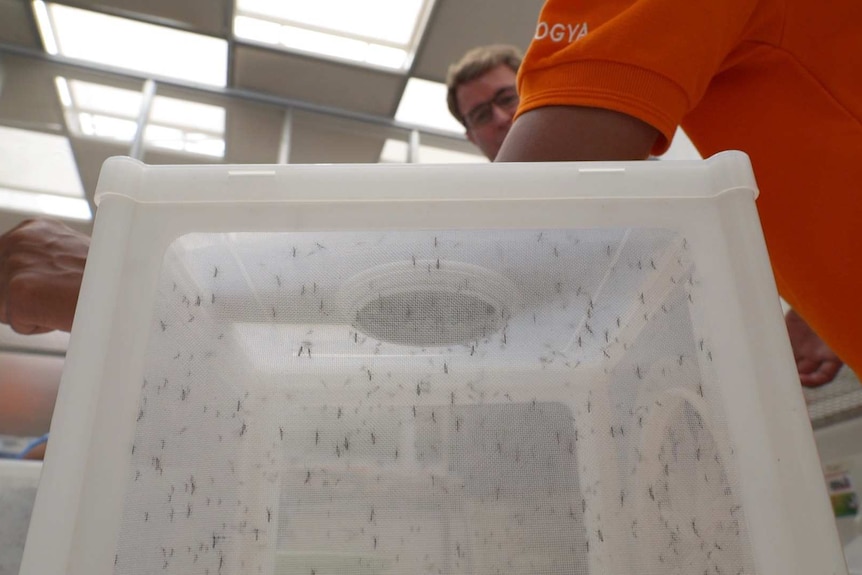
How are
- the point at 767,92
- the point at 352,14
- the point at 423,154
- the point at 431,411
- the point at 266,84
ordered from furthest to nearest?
the point at 423,154
the point at 266,84
the point at 352,14
the point at 767,92
the point at 431,411

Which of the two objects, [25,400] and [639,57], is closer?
[639,57]

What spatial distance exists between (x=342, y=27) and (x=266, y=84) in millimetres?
413

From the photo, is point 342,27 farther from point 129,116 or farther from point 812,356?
point 812,356

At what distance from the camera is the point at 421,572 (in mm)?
258

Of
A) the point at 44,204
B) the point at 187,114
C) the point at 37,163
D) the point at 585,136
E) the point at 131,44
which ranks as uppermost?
the point at 131,44

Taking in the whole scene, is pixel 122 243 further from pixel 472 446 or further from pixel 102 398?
pixel 472 446

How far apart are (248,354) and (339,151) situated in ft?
7.11

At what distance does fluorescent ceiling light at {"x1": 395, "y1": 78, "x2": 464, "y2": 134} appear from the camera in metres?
2.15

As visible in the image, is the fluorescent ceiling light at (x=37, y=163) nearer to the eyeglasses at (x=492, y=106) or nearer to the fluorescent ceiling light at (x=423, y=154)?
the fluorescent ceiling light at (x=423, y=154)

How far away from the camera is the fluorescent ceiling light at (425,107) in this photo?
2.15 m

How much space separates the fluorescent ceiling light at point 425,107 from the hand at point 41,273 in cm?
175

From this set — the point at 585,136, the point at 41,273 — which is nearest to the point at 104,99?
the point at 41,273

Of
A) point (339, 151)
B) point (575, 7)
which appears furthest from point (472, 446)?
point (339, 151)

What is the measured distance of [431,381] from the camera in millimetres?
280
